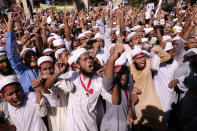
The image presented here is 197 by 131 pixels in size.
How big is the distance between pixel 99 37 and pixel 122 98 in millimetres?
2563

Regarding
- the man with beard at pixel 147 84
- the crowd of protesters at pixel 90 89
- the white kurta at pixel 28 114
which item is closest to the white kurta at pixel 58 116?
the crowd of protesters at pixel 90 89

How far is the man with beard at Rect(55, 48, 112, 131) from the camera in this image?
2189mm

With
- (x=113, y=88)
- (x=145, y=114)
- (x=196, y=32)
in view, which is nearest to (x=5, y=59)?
(x=113, y=88)

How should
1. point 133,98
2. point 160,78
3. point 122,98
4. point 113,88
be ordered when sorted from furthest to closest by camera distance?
point 160,78 → point 133,98 → point 122,98 → point 113,88

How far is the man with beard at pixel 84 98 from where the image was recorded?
2.19 metres

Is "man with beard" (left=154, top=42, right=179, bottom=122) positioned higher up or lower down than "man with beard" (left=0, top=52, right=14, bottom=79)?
lower down

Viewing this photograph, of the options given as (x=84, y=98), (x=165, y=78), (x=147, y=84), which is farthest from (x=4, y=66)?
(x=165, y=78)

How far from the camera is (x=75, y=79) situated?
2.37m

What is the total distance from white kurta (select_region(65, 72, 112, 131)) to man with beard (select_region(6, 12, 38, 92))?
3.17ft

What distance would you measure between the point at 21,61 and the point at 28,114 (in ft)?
3.66

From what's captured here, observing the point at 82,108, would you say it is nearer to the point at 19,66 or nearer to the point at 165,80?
the point at 19,66

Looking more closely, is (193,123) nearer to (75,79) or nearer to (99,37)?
(75,79)

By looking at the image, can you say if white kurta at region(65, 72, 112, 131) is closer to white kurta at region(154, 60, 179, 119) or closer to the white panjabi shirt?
the white panjabi shirt

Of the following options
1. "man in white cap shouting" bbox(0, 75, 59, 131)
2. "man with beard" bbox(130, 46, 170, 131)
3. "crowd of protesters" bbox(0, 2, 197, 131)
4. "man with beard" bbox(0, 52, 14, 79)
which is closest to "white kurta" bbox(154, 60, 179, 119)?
"crowd of protesters" bbox(0, 2, 197, 131)
